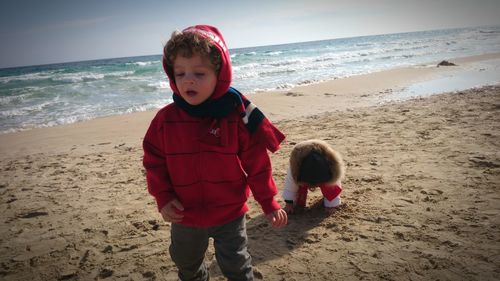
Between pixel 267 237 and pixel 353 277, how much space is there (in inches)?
34.1

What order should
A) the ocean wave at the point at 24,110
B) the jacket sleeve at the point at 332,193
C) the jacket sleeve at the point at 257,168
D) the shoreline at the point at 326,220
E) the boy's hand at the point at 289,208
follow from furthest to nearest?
the ocean wave at the point at 24,110
the boy's hand at the point at 289,208
the jacket sleeve at the point at 332,193
the shoreline at the point at 326,220
the jacket sleeve at the point at 257,168

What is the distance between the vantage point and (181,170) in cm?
175

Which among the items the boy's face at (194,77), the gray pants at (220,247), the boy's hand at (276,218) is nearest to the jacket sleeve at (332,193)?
the boy's hand at (276,218)

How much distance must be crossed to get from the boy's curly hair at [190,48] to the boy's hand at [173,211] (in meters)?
0.80

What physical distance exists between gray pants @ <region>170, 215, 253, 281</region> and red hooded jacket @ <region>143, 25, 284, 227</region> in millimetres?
69

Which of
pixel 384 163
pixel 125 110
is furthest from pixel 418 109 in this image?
pixel 125 110

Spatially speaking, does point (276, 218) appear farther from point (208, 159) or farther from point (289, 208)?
point (289, 208)

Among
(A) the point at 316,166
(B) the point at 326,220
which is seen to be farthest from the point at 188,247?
(B) the point at 326,220

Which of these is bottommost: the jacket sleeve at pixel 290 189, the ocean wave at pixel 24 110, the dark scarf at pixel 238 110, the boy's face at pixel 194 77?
the jacket sleeve at pixel 290 189

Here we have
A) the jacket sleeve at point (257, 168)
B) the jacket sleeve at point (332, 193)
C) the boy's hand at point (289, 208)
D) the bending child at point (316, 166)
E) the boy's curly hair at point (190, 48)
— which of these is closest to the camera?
the boy's curly hair at point (190, 48)

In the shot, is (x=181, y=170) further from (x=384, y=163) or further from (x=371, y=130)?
(x=371, y=130)

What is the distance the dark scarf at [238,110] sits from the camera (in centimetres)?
172

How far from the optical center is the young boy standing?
1.67 m

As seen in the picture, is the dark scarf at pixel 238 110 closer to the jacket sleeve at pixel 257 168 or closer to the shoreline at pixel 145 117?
the jacket sleeve at pixel 257 168
